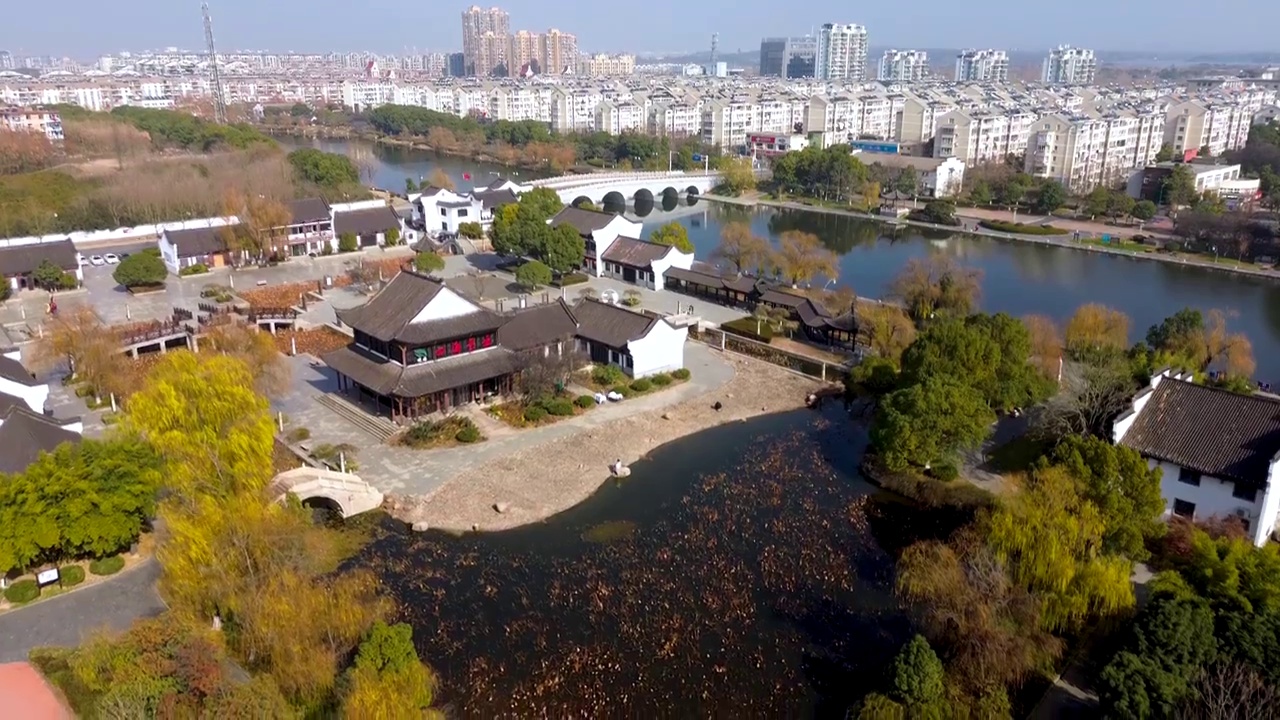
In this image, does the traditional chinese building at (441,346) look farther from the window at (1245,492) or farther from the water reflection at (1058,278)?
the water reflection at (1058,278)

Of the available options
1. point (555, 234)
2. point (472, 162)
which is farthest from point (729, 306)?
point (472, 162)

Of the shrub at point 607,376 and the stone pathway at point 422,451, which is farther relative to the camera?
the shrub at point 607,376

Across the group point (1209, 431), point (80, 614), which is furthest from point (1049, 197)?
point (80, 614)

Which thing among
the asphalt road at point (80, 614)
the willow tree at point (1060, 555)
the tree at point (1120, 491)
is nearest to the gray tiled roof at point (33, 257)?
the asphalt road at point (80, 614)

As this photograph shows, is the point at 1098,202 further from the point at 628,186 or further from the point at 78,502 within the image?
the point at 78,502

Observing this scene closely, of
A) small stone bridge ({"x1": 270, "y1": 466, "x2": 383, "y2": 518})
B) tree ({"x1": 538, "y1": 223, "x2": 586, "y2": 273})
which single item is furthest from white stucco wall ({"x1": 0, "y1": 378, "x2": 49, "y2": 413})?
tree ({"x1": 538, "y1": 223, "x2": 586, "y2": 273})
